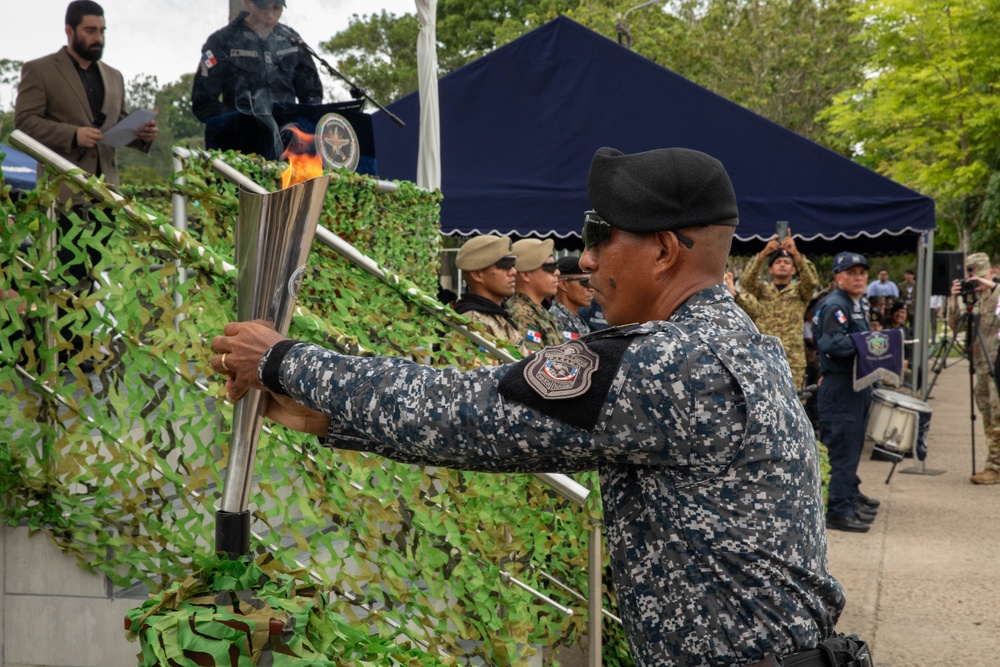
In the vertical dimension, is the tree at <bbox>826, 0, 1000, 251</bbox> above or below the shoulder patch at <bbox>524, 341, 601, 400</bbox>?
above

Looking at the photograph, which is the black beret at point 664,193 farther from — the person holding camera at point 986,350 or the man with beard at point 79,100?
the person holding camera at point 986,350

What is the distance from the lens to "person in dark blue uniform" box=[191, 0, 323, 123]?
599cm

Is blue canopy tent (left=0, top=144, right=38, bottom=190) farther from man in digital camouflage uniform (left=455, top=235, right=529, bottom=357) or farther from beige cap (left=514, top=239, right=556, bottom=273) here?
man in digital camouflage uniform (left=455, top=235, right=529, bottom=357)

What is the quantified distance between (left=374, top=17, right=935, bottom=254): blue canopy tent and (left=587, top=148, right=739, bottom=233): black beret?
8.85m

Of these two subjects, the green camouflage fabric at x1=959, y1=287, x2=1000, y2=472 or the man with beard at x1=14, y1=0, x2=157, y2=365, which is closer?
the man with beard at x1=14, y1=0, x2=157, y2=365

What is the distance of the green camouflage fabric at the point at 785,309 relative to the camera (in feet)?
32.4

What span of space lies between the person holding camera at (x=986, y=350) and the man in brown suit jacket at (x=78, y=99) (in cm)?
836

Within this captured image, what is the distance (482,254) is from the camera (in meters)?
6.24

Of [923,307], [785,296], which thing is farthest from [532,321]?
[923,307]

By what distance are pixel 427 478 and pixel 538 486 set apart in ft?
1.71

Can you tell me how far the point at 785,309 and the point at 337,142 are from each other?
5.05 meters

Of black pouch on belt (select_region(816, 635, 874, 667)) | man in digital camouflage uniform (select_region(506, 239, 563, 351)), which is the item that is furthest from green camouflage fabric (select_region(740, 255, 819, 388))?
black pouch on belt (select_region(816, 635, 874, 667))

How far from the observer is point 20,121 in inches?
213

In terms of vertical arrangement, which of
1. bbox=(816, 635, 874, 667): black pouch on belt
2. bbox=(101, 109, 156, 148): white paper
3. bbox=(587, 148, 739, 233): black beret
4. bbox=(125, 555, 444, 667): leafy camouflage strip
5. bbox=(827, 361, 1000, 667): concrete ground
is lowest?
bbox=(827, 361, 1000, 667): concrete ground
